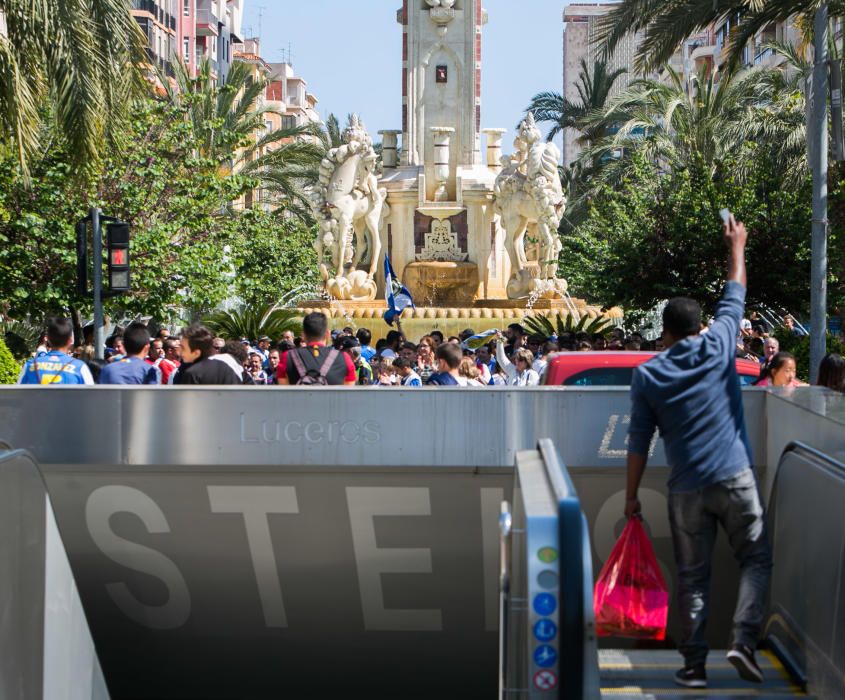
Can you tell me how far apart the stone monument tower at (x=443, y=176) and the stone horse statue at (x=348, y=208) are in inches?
41.9

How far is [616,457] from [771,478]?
0.86 m

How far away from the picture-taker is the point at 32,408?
295 inches

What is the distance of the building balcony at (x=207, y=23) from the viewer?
86500mm

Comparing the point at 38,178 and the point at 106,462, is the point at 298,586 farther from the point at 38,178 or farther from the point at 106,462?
the point at 38,178

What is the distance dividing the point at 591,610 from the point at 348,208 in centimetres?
3174

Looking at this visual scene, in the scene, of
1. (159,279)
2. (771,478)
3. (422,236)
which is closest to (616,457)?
(771,478)

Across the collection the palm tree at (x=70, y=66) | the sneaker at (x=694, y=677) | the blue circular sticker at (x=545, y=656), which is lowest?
the sneaker at (x=694, y=677)

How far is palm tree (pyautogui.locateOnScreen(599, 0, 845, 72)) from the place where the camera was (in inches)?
747

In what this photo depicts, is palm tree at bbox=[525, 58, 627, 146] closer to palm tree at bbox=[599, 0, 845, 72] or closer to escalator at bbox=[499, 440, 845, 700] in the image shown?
palm tree at bbox=[599, 0, 845, 72]

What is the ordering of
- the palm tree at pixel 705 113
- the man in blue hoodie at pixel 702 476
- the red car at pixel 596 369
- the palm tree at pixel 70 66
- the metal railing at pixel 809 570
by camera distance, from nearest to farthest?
the metal railing at pixel 809 570 → the man in blue hoodie at pixel 702 476 → the red car at pixel 596 369 → the palm tree at pixel 70 66 → the palm tree at pixel 705 113

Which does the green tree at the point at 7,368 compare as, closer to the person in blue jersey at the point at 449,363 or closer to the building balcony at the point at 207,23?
the person in blue jersey at the point at 449,363

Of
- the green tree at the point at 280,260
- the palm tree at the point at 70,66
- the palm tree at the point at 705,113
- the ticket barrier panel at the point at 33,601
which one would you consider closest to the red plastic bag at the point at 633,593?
the ticket barrier panel at the point at 33,601

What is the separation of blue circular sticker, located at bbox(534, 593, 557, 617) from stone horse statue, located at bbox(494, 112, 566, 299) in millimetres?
29553

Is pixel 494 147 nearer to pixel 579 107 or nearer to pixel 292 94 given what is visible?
pixel 579 107
